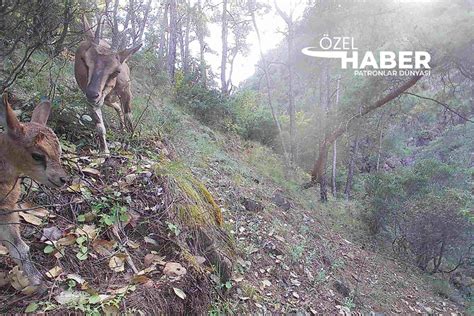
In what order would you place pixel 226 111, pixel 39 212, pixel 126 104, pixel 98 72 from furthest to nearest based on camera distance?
pixel 226 111
pixel 126 104
pixel 98 72
pixel 39 212

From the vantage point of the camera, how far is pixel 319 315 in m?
3.96

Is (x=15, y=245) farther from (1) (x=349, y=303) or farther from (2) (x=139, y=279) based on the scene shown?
(1) (x=349, y=303)

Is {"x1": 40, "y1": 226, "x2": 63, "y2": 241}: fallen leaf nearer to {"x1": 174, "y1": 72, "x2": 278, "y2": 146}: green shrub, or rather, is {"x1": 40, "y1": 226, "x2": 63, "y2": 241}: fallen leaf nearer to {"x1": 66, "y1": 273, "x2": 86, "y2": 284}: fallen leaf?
{"x1": 66, "y1": 273, "x2": 86, "y2": 284}: fallen leaf

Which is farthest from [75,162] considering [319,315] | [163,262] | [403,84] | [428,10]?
[403,84]

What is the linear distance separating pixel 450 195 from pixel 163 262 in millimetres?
9284

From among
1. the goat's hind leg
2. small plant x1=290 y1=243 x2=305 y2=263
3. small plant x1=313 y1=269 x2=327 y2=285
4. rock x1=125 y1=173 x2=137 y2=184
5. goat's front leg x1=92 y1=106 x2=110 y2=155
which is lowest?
small plant x1=313 y1=269 x2=327 y2=285

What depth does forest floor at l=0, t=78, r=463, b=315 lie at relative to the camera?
2.27 m

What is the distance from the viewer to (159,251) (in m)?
2.88

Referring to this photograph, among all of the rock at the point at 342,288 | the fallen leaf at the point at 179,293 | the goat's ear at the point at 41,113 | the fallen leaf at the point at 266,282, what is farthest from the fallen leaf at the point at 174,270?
the rock at the point at 342,288

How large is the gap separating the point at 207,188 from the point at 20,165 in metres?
3.33

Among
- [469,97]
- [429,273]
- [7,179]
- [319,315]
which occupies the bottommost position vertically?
[429,273]

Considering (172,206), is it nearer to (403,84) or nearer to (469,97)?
(403,84)

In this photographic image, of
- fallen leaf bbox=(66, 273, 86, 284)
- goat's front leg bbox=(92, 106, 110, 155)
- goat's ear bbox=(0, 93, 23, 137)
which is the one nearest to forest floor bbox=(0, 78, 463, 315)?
fallen leaf bbox=(66, 273, 86, 284)

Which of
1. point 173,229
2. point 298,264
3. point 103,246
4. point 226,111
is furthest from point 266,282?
point 226,111
